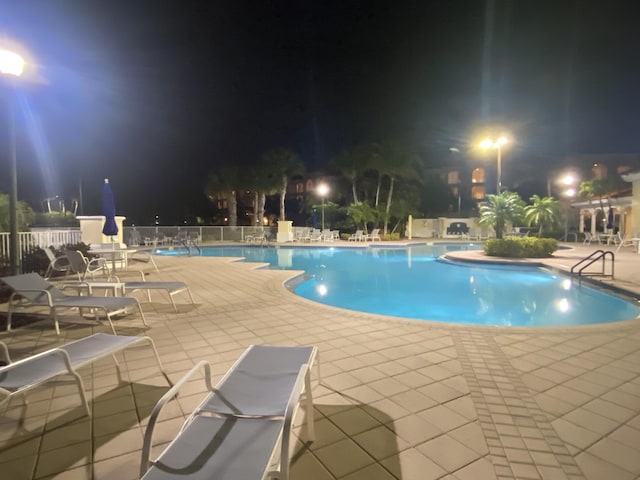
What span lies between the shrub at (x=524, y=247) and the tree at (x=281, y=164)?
1685cm

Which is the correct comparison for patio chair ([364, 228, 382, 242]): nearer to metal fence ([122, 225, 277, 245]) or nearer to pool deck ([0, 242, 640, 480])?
metal fence ([122, 225, 277, 245])

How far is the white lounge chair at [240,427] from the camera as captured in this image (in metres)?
1.29

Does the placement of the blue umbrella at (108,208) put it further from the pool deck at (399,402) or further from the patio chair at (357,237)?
the patio chair at (357,237)

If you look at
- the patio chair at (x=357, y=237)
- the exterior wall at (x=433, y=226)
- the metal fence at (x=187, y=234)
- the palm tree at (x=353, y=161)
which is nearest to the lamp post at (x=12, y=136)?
the metal fence at (x=187, y=234)

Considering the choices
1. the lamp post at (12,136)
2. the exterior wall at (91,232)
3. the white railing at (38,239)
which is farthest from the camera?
the exterior wall at (91,232)

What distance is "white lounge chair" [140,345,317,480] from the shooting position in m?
1.29

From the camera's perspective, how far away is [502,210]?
43.4ft

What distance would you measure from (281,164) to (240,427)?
85.2 feet

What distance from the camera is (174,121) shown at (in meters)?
26.0

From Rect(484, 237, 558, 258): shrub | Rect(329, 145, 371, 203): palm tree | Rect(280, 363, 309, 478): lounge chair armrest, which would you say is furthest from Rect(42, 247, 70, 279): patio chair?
Rect(329, 145, 371, 203): palm tree

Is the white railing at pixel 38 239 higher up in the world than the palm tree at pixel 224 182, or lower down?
lower down

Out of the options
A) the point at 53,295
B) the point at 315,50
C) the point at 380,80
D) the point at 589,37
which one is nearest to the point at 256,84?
the point at 315,50

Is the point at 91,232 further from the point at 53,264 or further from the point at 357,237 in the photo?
the point at 357,237

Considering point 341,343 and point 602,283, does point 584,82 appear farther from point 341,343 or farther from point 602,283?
point 341,343
